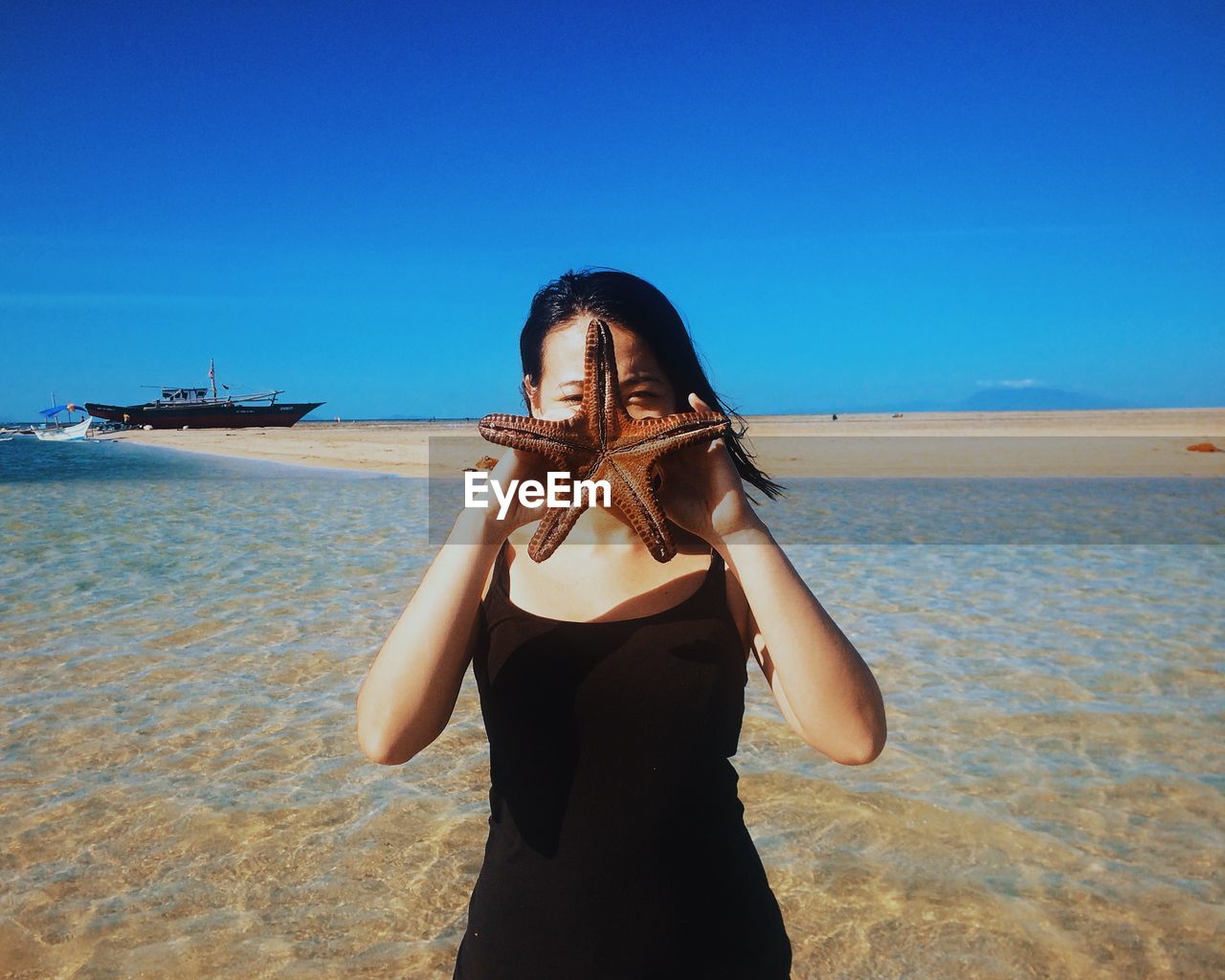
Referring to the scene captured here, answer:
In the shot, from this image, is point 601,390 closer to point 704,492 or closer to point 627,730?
point 704,492

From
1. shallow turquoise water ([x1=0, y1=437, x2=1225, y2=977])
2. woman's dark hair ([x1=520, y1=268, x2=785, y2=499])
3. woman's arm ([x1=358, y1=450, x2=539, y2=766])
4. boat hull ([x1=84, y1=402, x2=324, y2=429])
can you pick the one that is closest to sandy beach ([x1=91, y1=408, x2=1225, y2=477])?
shallow turquoise water ([x1=0, y1=437, x2=1225, y2=977])

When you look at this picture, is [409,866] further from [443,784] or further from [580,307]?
[580,307]

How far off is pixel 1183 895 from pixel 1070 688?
252 cm

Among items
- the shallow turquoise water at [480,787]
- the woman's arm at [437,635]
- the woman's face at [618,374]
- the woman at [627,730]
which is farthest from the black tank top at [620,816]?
the shallow turquoise water at [480,787]

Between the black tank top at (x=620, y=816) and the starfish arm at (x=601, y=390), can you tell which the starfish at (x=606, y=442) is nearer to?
the starfish arm at (x=601, y=390)

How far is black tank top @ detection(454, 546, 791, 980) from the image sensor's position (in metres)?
1.92

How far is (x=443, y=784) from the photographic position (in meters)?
4.96

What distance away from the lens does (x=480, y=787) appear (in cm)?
494

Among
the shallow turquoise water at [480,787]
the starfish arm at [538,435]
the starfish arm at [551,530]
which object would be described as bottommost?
the shallow turquoise water at [480,787]

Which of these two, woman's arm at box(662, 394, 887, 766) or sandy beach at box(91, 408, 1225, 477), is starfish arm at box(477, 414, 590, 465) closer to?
woman's arm at box(662, 394, 887, 766)

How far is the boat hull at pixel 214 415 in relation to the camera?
8119cm

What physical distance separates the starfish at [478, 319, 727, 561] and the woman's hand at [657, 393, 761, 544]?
37 millimetres

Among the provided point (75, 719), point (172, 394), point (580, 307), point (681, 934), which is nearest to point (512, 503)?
point (580, 307)

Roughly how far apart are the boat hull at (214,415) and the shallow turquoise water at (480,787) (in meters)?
77.7
